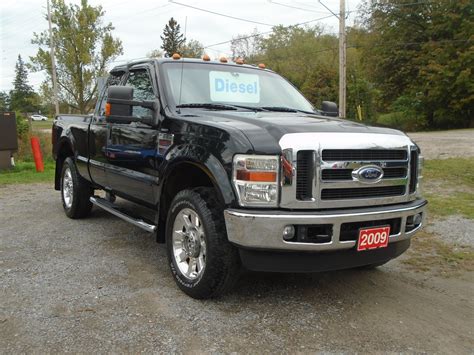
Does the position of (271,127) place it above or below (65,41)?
below

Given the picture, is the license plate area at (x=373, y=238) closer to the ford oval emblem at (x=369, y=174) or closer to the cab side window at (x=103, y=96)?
the ford oval emblem at (x=369, y=174)

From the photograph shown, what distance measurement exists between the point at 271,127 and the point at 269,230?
29.3 inches

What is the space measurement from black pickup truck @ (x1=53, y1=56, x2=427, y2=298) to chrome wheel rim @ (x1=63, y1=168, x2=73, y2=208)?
219 centimetres

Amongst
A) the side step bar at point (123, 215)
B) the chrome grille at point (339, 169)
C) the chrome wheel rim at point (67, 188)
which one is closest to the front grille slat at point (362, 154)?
the chrome grille at point (339, 169)

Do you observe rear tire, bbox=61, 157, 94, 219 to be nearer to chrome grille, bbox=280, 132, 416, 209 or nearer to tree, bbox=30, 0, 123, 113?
chrome grille, bbox=280, 132, 416, 209

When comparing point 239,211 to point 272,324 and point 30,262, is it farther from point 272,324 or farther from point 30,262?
point 30,262

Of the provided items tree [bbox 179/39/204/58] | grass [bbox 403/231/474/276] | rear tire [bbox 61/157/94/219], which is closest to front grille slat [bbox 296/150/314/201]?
grass [bbox 403/231/474/276]

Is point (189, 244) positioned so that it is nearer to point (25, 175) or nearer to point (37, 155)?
point (25, 175)

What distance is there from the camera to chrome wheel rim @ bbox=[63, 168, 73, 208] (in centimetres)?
663

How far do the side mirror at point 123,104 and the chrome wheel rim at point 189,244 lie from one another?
40.0 inches

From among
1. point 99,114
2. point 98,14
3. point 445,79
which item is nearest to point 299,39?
point 445,79

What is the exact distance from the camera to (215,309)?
3541 mm

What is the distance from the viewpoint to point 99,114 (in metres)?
5.64

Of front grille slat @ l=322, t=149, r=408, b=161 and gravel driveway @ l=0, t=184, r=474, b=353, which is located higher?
front grille slat @ l=322, t=149, r=408, b=161
